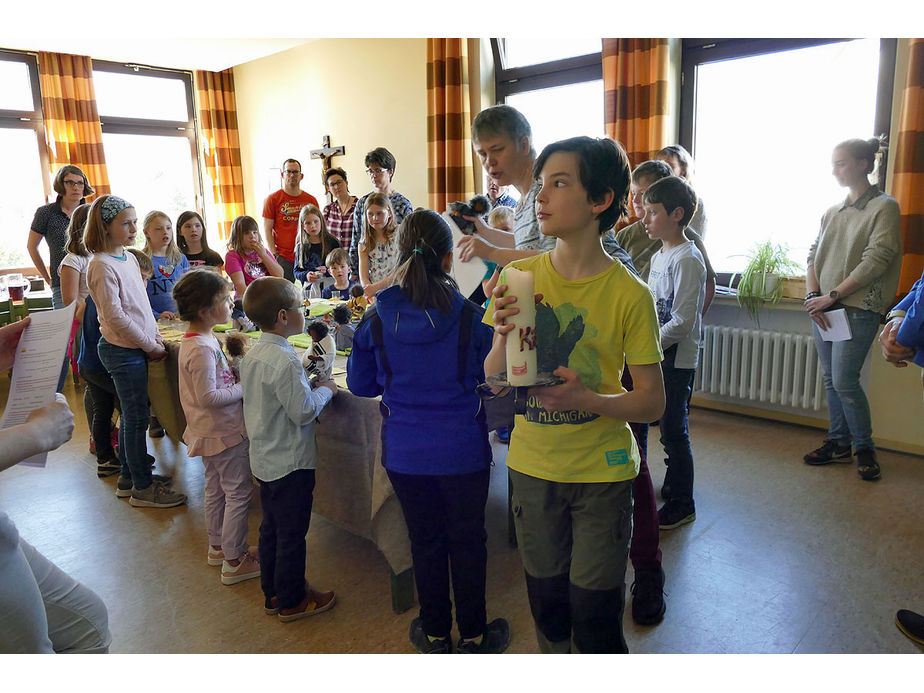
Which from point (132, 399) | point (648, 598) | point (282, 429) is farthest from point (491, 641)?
point (132, 399)

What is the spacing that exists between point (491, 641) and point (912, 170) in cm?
279

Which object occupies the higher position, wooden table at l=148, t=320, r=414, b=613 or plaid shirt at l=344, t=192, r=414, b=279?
plaid shirt at l=344, t=192, r=414, b=279

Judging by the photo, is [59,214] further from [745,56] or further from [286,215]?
[745,56]

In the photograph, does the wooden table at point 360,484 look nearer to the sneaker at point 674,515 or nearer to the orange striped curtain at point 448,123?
the sneaker at point 674,515

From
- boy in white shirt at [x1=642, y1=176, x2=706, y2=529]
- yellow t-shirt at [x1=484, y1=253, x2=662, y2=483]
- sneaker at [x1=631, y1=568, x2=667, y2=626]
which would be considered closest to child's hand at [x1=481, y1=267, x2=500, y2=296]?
yellow t-shirt at [x1=484, y1=253, x2=662, y2=483]

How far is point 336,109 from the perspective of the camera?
5.87 m

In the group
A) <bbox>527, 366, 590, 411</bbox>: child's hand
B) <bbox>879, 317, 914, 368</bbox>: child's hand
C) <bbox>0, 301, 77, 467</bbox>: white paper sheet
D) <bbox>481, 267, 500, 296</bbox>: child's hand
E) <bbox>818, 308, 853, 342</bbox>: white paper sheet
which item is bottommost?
<bbox>818, 308, 853, 342</bbox>: white paper sheet

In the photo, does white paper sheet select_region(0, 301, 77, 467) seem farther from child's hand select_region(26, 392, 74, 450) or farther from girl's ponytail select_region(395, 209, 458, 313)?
girl's ponytail select_region(395, 209, 458, 313)

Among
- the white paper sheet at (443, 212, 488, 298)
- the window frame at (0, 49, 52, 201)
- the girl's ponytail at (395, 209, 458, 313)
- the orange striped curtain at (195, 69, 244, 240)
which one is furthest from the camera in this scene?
the orange striped curtain at (195, 69, 244, 240)

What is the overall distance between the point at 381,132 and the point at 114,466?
3.62 meters

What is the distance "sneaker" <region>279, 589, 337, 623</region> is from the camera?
1.89 metres

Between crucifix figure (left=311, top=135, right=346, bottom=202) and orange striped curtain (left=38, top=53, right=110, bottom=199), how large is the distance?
216cm

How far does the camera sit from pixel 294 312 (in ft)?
5.97

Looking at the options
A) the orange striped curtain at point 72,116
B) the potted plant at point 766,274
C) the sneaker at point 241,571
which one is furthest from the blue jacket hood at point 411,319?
the orange striped curtain at point 72,116
